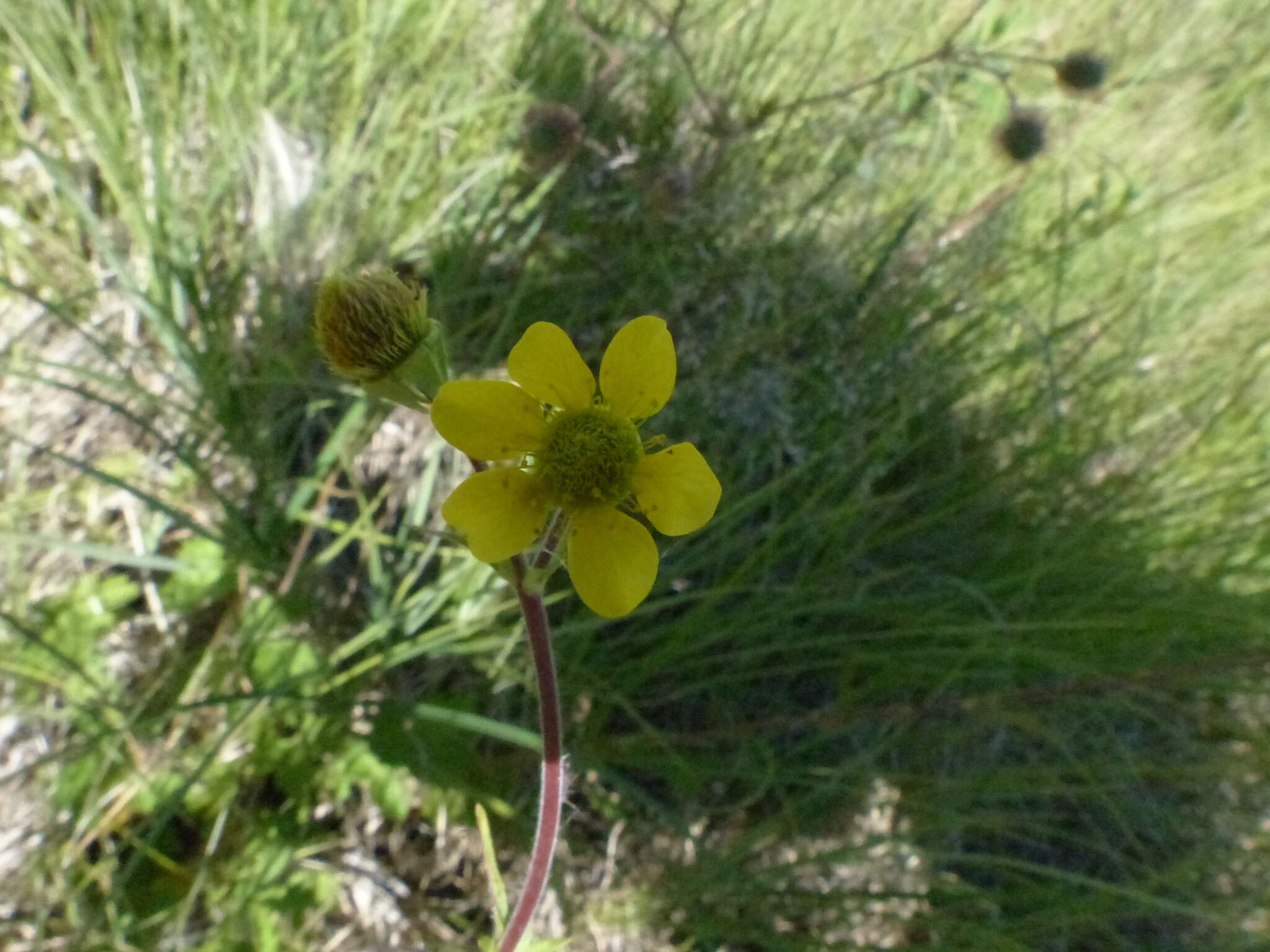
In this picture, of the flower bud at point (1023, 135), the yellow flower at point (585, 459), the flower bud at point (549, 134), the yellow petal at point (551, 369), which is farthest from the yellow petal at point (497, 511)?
the flower bud at point (1023, 135)

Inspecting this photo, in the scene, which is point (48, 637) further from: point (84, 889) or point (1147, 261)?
point (1147, 261)

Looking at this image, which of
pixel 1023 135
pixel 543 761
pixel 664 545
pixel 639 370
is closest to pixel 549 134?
pixel 664 545

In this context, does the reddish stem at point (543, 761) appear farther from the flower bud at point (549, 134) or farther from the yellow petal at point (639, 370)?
the flower bud at point (549, 134)

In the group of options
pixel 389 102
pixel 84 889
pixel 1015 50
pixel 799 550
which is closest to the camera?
pixel 84 889

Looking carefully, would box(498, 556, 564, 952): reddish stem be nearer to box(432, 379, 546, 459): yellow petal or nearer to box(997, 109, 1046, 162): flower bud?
box(432, 379, 546, 459): yellow petal

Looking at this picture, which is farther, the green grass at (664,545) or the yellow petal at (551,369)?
the green grass at (664,545)

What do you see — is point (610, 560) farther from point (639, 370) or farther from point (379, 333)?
point (379, 333)

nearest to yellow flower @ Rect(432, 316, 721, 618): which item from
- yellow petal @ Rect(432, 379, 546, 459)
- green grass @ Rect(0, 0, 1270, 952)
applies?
yellow petal @ Rect(432, 379, 546, 459)

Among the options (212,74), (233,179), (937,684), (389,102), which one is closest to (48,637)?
(233,179)
